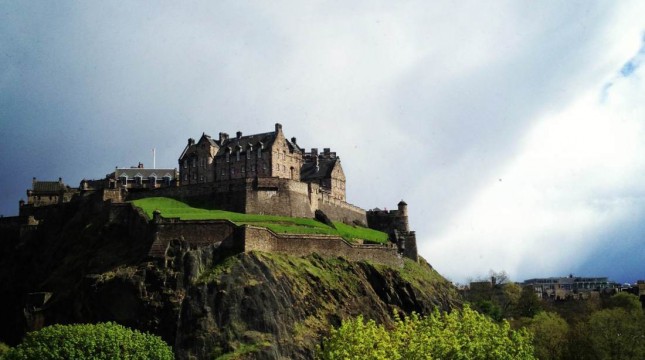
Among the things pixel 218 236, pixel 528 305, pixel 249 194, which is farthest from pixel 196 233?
pixel 528 305

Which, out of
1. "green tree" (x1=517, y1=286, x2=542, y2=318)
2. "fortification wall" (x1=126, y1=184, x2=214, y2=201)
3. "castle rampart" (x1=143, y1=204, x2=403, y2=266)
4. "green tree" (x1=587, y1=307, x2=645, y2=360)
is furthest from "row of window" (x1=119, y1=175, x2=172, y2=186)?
"green tree" (x1=587, y1=307, x2=645, y2=360)

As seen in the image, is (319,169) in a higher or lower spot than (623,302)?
higher

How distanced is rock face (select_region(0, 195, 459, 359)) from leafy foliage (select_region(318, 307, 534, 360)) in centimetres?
1878

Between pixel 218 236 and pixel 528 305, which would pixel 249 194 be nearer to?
pixel 218 236

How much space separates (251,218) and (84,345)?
32.4 meters

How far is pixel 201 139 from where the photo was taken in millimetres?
110188

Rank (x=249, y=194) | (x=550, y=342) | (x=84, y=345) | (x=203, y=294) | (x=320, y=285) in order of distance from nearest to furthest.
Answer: (x=84, y=345)
(x=203, y=294)
(x=550, y=342)
(x=320, y=285)
(x=249, y=194)

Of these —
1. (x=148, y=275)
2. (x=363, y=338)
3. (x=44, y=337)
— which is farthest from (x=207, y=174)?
(x=363, y=338)

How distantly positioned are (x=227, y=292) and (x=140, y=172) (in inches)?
2287

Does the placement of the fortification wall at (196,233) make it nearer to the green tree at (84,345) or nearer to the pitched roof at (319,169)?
the green tree at (84,345)

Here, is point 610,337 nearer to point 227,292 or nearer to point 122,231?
point 227,292

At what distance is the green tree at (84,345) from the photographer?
5409 centimetres

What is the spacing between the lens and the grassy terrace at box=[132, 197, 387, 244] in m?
80.6

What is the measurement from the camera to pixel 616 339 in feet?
235
